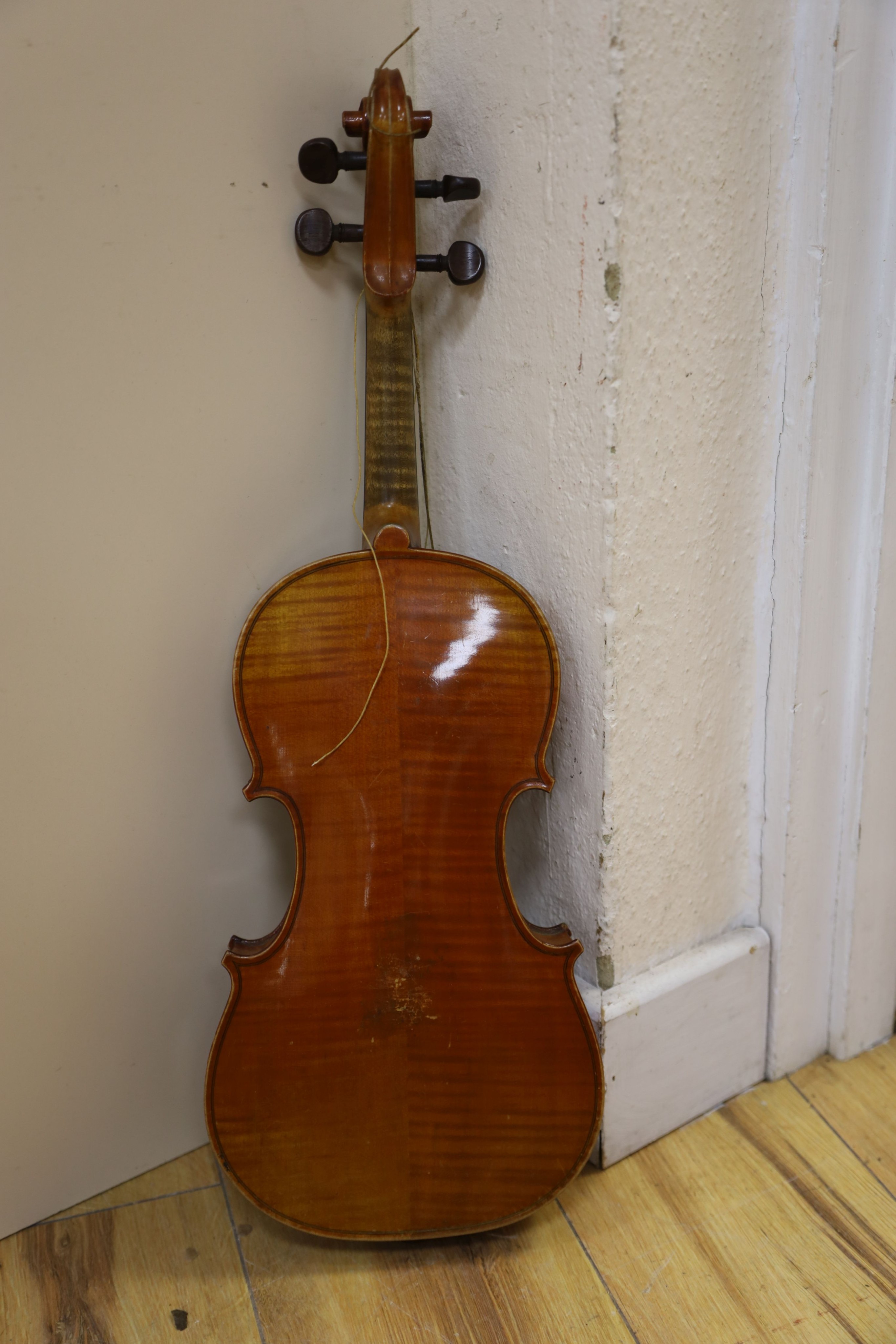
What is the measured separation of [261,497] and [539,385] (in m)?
0.33

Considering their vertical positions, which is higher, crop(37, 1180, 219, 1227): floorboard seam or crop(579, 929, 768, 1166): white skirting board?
crop(579, 929, 768, 1166): white skirting board

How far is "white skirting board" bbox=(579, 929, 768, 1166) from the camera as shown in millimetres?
1230

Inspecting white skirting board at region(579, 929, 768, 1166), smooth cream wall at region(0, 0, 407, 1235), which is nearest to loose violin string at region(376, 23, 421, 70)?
smooth cream wall at region(0, 0, 407, 1235)

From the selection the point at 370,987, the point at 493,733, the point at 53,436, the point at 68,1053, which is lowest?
the point at 68,1053

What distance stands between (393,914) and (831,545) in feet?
2.14

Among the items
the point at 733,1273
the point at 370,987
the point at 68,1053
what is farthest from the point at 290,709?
the point at 733,1273

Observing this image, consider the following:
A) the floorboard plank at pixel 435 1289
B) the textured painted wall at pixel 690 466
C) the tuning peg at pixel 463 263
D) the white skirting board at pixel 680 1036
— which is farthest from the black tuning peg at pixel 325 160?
the floorboard plank at pixel 435 1289

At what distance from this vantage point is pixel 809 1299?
3.59 feet

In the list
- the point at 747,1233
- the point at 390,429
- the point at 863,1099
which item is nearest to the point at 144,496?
the point at 390,429

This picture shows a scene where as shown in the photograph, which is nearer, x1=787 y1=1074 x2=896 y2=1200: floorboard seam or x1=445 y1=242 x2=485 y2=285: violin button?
x1=445 y1=242 x2=485 y2=285: violin button

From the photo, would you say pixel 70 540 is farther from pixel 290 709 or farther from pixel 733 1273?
pixel 733 1273

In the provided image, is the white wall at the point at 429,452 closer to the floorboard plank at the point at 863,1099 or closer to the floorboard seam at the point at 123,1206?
the floorboard seam at the point at 123,1206

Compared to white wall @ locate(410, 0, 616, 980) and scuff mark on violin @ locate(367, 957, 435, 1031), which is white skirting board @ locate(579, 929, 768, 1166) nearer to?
white wall @ locate(410, 0, 616, 980)

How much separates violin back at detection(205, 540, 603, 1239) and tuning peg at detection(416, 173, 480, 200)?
1.18ft
